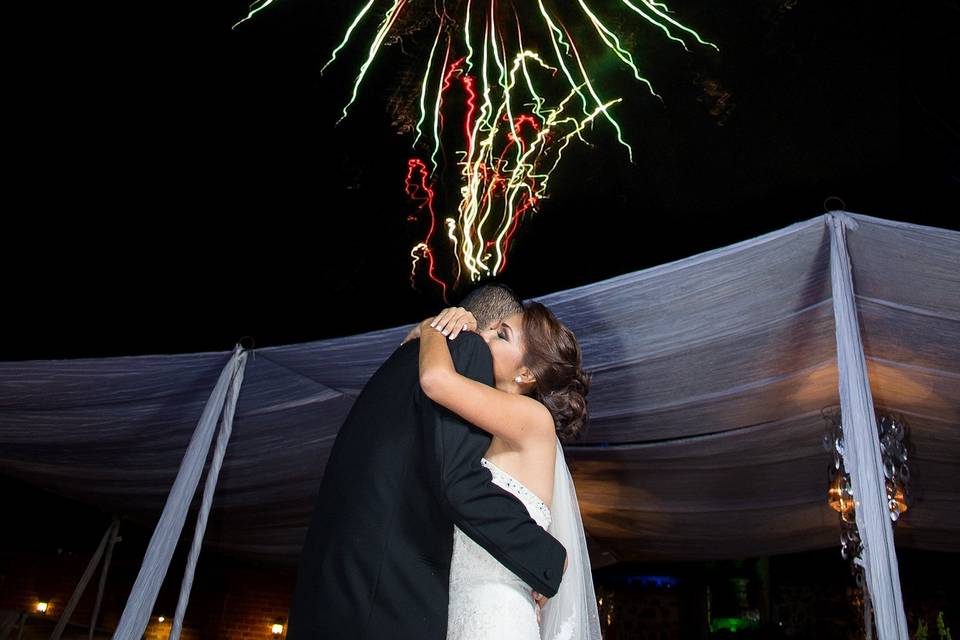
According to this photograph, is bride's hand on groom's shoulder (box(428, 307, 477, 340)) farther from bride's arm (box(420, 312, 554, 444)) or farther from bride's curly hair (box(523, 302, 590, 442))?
bride's curly hair (box(523, 302, 590, 442))

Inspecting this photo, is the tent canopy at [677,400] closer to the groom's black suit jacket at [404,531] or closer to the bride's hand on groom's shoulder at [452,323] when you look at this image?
the bride's hand on groom's shoulder at [452,323]

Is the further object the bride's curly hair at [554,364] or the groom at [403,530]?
the bride's curly hair at [554,364]

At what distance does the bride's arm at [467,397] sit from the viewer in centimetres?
135

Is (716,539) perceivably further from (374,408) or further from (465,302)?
(374,408)

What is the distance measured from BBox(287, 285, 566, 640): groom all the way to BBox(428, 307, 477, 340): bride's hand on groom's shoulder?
21 centimetres

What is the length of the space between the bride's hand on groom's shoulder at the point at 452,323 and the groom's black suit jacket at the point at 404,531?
0.21m

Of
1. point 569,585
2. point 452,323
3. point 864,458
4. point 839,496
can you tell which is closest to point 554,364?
point 452,323

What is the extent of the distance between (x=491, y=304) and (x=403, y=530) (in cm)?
81

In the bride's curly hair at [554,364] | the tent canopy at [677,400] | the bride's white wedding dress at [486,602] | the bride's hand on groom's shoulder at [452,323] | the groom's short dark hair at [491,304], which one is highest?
the tent canopy at [677,400]

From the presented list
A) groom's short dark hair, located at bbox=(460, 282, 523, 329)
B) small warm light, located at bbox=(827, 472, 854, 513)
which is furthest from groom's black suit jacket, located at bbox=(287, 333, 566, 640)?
small warm light, located at bbox=(827, 472, 854, 513)

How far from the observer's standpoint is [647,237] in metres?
11.7

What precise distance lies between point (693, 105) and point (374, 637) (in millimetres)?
7673

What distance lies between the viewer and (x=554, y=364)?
78.0 inches

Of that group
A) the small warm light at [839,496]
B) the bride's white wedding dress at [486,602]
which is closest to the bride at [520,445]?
the bride's white wedding dress at [486,602]
